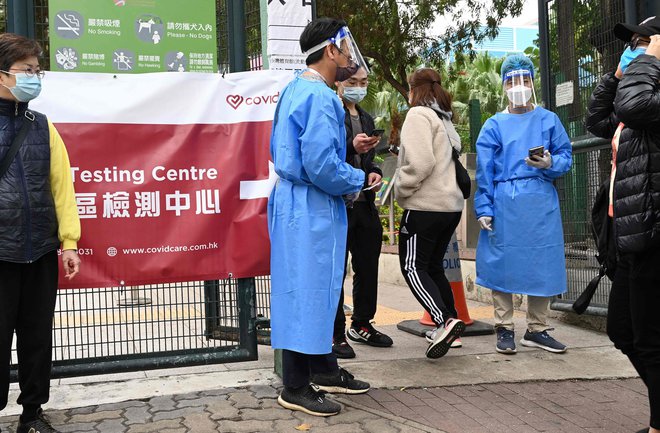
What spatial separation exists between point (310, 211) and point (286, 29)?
144 cm

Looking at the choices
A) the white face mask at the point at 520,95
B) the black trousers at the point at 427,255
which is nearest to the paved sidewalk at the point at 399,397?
the black trousers at the point at 427,255

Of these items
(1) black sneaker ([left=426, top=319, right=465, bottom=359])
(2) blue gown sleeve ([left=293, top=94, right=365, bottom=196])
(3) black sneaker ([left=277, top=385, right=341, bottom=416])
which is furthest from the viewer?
(1) black sneaker ([left=426, top=319, right=465, bottom=359])

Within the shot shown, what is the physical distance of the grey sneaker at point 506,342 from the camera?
5.49m

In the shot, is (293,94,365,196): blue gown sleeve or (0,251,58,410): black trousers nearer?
(0,251,58,410): black trousers

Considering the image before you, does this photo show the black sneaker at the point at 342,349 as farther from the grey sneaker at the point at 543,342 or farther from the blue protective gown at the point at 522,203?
the grey sneaker at the point at 543,342

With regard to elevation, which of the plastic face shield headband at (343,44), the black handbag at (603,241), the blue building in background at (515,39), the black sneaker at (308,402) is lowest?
the black sneaker at (308,402)

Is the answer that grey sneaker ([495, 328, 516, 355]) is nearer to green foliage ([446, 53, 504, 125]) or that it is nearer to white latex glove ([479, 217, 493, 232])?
white latex glove ([479, 217, 493, 232])

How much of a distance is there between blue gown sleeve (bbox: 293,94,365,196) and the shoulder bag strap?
1372mm

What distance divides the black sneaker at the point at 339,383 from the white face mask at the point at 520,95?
2485mm

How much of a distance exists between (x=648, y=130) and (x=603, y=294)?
3.27 m

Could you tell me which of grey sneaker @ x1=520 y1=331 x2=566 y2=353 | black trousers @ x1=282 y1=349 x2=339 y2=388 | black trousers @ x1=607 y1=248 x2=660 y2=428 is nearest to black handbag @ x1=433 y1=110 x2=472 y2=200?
grey sneaker @ x1=520 y1=331 x2=566 y2=353

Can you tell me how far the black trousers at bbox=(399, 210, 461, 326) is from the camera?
5.27m

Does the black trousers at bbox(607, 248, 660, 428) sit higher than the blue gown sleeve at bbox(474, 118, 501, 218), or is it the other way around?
the blue gown sleeve at bbox(474, 118, 501, 218)

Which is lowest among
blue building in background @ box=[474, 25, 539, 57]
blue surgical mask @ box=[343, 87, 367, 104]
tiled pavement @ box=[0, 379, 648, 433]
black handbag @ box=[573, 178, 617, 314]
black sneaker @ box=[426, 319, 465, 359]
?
tiled pavement @ box=[0, 379, 648, 433]
